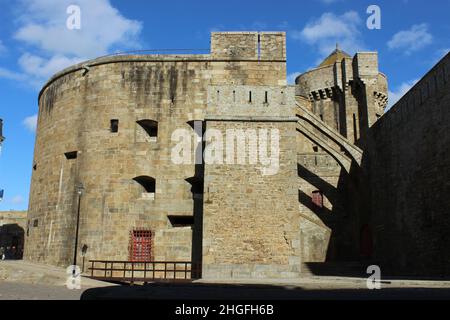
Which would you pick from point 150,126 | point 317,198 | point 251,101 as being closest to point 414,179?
point 251,101

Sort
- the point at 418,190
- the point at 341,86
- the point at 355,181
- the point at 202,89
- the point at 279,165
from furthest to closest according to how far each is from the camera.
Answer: the point at 341,86, the point at 355,181, the point at 202,89, the point at 418,190, the point at 279,165

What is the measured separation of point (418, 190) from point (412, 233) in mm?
1443

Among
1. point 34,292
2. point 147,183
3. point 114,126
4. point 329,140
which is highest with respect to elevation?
point 329,140

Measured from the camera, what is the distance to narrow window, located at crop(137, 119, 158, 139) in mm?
15838

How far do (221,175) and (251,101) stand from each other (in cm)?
241

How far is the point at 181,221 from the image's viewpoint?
50.4 ft

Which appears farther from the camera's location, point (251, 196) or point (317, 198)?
point (317, 198)

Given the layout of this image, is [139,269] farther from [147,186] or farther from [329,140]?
[329,140]

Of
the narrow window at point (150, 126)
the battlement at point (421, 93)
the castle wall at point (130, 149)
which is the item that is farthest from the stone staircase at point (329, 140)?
the narrow window at point (150, 126)

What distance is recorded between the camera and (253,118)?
42.5 ft

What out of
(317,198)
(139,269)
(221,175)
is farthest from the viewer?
(317,198)

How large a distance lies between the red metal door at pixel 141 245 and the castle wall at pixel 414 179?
8341 mm
